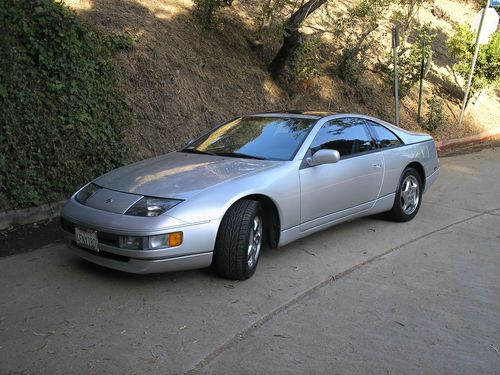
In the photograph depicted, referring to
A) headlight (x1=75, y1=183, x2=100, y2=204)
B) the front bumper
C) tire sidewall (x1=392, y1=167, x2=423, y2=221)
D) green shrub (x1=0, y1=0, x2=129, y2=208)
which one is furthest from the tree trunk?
the front bumper

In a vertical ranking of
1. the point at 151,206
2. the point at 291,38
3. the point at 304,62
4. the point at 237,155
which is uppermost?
the point at 291,38

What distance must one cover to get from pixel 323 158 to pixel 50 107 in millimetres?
3731

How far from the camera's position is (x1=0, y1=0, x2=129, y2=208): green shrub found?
607 centimetres

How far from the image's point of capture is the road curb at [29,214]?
19.0 feet

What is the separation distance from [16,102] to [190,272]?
3.30 metres

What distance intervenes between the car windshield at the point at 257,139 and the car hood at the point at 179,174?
0.18 meters

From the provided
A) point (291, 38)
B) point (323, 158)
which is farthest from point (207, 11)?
point (323, 158)

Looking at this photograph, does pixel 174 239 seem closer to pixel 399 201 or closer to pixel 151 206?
pixel 151 206

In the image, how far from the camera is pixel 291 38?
11.1m

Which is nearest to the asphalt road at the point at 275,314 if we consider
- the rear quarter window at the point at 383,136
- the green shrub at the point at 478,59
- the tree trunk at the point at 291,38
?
the rear quarter window at the point at 383,136

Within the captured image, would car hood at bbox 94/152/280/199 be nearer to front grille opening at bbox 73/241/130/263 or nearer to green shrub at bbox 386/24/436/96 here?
front grille opening at bbox 73/241/130/263

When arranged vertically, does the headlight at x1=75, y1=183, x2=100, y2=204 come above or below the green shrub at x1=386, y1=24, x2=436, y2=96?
below

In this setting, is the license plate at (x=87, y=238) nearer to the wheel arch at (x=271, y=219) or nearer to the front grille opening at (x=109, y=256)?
the front grille opening at (x=109, y=256)

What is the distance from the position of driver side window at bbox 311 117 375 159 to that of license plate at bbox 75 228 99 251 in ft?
7.30
